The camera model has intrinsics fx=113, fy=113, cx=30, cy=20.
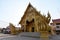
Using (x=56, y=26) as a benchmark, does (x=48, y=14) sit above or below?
above

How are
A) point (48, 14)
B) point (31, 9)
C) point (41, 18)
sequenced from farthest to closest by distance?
1. point (31, 9)
2. point (41, 18)
3. point (48, 14)

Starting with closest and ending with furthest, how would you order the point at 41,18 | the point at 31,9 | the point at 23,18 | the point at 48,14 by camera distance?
1. the point at 48,14
2. the point at 41,18
3. the point at 31,9
4. the point at 23,18

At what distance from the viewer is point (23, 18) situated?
2141 cm

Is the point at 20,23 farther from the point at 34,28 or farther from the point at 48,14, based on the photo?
the point at 48,14

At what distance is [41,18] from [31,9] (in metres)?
2.75

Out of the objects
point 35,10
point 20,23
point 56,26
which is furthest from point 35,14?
point 56,26

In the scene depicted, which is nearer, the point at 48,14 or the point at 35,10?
the point at 48,14

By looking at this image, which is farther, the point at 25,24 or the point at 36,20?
the point at 25,24

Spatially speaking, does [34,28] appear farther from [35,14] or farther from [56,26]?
[56,26]

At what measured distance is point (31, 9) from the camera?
65.1 feet

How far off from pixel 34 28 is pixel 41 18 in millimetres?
2763

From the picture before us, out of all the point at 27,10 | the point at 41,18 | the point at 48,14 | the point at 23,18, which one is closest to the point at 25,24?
the point at 23,18

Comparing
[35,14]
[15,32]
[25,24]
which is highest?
[35,14]

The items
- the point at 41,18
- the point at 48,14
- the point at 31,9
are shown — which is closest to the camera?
the point at 48,14
